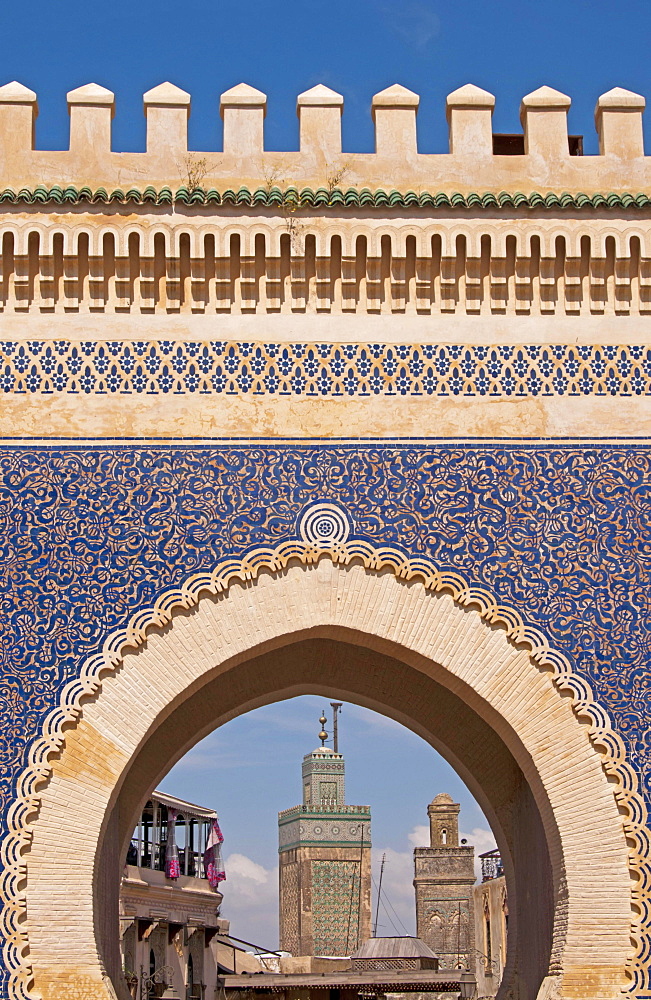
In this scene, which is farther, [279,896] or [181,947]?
[279,896]

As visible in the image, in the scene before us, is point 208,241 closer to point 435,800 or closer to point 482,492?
point 482,492

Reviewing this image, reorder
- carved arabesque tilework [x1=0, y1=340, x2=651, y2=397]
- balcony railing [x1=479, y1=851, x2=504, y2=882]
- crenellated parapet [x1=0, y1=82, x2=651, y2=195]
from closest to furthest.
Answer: carved arabesque tilework [x1=0, y1=340, x2=651, y2=397]
crenellated parapet [x1=0, y1=82, x2=651, y2=195]
balcony railing [x1=479, y1=851, x2=504, y2=882]

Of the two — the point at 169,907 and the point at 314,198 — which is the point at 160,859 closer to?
the point at 169,907

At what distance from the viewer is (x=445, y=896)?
23.8 m

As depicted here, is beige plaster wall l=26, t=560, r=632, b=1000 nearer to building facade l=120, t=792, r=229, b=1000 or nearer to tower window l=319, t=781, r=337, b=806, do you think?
building facade l=120, t=792, r=229, b=1000

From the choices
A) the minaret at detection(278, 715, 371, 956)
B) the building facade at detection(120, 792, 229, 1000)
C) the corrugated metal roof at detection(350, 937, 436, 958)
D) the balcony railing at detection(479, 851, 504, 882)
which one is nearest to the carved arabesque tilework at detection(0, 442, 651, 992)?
the building facade at detection(120, 792, 229, 1000)

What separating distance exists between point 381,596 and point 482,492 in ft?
1.96

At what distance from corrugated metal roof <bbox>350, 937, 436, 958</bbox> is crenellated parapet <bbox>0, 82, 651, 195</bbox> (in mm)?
14759

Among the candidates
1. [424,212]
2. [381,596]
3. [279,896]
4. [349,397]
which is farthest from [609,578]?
[279,896]

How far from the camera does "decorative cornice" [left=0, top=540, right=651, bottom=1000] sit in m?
5.15

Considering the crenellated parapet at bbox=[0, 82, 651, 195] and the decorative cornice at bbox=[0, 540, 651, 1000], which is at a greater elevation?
the crenellated parapet at bbox=[0, 82, 651, 195]

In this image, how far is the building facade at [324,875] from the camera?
26375 mm

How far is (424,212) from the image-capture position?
5.94 meters

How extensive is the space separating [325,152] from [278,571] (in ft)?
5.96
